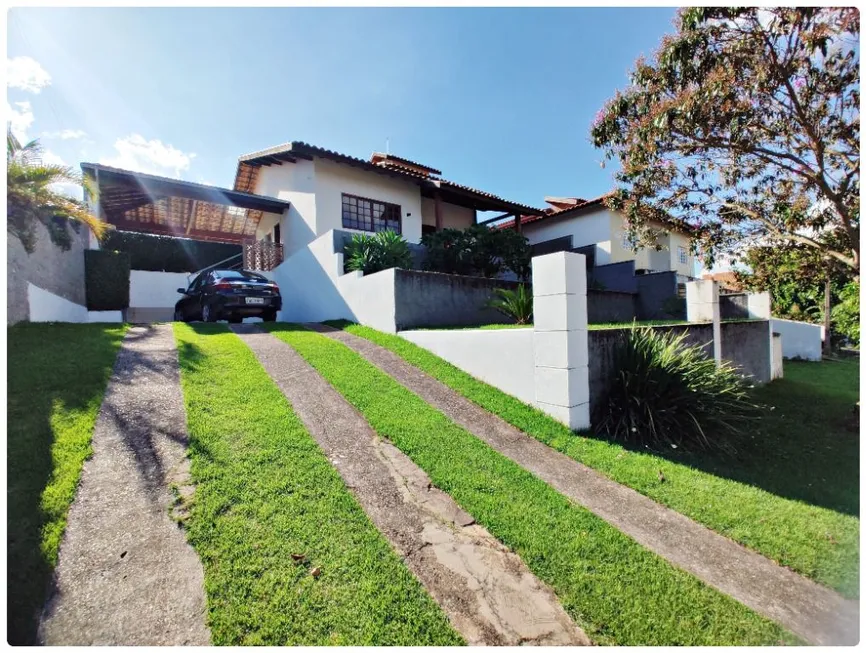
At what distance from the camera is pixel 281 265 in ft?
42.4

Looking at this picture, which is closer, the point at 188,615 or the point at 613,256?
the point at 188,615

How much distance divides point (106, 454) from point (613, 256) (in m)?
15.4

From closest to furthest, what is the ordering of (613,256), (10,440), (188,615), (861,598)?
(188,615), (861,598), (10,440), (613,256)

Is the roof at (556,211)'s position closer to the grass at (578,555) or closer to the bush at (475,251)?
the bush at (475,251)

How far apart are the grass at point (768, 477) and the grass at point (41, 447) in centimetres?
415

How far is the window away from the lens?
45.1 ft

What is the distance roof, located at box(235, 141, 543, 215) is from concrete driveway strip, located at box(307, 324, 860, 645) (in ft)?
35.9

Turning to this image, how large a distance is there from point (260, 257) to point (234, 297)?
4943mm

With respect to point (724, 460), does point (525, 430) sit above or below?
above

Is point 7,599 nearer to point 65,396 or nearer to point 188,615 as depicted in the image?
point 188,615

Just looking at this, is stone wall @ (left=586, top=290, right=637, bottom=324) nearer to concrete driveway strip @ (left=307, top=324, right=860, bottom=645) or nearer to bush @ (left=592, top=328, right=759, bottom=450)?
bush @ (left=592, top=328, right=759, bottom=450)

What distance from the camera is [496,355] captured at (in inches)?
226

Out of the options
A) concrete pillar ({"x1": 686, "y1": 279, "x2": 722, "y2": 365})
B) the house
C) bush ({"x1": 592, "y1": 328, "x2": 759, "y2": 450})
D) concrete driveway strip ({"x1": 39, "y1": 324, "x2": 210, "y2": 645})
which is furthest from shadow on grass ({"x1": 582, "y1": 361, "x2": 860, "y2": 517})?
the house

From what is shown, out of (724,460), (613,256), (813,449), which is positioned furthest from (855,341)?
(724,460)
